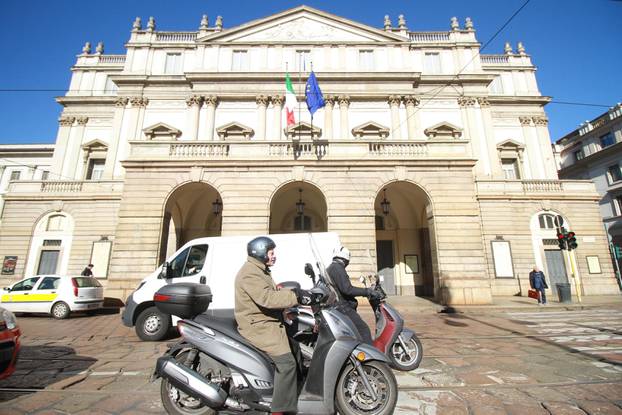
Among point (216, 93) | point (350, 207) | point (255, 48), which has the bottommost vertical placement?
point (350, 207)

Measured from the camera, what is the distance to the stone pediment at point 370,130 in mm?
20438

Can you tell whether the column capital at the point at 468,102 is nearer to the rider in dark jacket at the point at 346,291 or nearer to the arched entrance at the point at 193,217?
the arched entrance at the point at 193,217

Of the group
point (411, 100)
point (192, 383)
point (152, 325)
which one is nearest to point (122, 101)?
point (152, 325)

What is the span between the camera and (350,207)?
12.4 meters

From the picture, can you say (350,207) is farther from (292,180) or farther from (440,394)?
(440,394)

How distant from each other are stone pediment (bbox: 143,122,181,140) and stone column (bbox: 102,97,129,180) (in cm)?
204

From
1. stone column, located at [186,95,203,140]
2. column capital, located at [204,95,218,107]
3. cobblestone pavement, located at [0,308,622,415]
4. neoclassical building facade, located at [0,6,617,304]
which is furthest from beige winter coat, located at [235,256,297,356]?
column capital, located at [204,95,218,107]

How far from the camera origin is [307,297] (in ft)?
8.93

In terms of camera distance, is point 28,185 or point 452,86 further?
point 452,86

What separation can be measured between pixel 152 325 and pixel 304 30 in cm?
2317

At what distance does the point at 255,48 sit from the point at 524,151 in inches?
867

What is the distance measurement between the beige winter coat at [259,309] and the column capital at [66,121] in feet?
92.1

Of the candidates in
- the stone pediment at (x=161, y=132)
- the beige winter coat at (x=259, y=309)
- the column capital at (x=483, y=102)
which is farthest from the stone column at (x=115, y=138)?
the column capital at (x=483, y=102)

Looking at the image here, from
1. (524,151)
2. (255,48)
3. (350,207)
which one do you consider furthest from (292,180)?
(524,151)
